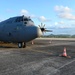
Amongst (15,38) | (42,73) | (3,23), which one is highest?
(3,23)

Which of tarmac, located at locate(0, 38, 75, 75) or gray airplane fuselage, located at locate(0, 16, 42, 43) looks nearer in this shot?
tarmac, located at locate(0, 38, 75, 75)

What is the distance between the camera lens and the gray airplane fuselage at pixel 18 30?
2273 centimetres

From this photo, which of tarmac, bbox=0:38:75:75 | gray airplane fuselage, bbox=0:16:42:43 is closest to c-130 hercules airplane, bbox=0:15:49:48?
gray airplane fuselage, bbox=0:16:42:43

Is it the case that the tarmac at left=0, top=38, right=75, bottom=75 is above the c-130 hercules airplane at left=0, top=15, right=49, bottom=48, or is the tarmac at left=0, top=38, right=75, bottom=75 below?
below

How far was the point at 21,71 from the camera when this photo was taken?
1006 cm

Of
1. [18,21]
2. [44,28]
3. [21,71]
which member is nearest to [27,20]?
[18,21]

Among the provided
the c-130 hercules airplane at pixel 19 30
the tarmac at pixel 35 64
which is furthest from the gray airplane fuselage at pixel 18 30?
the tarmac at pixel 35 64

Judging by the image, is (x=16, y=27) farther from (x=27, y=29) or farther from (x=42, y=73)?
(x=42, y=73)

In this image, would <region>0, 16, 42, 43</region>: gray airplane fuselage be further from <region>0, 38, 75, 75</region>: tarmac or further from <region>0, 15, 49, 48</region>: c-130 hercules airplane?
<region>0, 38, 75, 75</region>: tarmac

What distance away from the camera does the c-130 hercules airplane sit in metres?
22.8

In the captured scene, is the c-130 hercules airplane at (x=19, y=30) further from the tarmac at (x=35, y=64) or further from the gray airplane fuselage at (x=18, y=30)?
the tarmac at (x=35, y=64)

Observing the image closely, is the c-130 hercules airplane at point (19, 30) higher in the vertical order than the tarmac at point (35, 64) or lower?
higher

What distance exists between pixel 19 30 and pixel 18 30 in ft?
0.57

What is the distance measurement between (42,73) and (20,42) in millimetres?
15306
